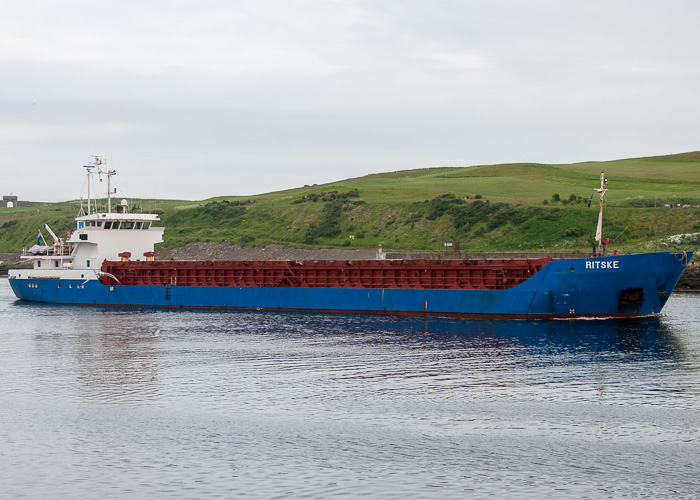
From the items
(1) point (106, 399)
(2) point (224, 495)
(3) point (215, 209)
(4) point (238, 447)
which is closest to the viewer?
(2) point (224, 495)

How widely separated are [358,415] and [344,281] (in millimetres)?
25781

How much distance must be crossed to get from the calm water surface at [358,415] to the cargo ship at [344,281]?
9.07 feet

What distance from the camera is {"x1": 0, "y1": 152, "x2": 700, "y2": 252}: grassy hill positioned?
273 feet

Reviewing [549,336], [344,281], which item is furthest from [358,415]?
[344,281]

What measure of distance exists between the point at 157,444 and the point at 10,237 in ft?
421

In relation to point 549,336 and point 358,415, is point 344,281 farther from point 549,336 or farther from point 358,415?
point 358,415

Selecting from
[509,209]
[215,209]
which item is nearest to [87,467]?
[509,209]

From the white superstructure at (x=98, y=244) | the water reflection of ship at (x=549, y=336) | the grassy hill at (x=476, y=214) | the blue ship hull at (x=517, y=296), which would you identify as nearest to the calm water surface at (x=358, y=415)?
the water reflection of ship at (x=549, y=336)

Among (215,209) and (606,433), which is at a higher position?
(215,209)

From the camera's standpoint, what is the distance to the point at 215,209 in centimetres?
12525

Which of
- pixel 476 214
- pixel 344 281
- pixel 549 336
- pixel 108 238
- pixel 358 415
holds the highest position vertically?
pixel 476 214

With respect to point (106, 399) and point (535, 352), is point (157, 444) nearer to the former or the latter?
point (106, 399)

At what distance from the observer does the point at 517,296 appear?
132 ft

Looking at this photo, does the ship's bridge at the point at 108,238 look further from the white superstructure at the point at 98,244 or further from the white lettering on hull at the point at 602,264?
the white lettering on hull at the point at 602,264
